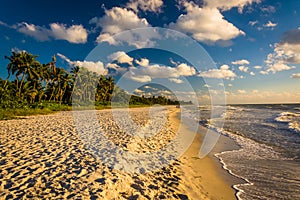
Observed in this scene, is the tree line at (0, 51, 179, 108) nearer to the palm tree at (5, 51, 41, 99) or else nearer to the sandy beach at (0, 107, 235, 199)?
the palm tree at (5, 51, 41, 99)

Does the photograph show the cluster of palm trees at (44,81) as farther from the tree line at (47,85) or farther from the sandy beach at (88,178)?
the sandy beach at (88,178)

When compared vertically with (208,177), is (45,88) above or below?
above

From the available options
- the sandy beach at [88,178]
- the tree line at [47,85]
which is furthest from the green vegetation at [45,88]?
the sandy beach at [88,178]

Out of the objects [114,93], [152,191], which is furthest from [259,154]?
[114,93]

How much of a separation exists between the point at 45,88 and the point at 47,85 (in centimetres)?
428

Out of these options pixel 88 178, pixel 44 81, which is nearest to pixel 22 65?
pixel 44 81

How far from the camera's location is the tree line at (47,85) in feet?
115

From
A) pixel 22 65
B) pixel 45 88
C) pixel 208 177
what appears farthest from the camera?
pixel 45 88

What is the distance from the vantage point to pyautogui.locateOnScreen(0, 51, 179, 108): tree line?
3513 cm

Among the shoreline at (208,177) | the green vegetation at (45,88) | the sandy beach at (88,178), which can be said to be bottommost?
the shoreline at (208,177)

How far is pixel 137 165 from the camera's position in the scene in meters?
6.40

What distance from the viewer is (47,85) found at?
1933 inches

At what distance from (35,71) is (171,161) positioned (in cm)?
4129

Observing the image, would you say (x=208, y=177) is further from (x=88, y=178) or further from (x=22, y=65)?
(x=22, y=65)
